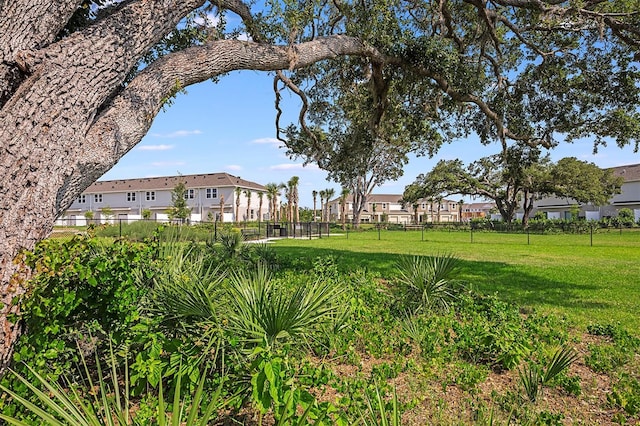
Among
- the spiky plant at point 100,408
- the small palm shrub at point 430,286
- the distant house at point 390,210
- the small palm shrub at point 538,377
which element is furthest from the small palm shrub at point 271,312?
the distant house at point 390,210

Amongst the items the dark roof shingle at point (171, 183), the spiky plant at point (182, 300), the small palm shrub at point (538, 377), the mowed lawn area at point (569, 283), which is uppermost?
the dark roof shingle at point (171, 183)

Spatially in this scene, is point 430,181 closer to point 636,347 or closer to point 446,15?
point 446,15

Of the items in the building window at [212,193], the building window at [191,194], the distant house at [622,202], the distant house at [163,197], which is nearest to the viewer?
the distant house at [163,197]

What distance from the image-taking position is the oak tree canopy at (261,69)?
3.07 m

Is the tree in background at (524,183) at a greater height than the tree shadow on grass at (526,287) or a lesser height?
greater

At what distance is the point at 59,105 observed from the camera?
10.4ft

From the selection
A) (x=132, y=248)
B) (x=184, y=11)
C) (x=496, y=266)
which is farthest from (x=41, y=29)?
(x=496, y=266)

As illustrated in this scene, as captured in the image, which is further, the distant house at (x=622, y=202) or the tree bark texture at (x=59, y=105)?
the distant house at (x=622, y=202)

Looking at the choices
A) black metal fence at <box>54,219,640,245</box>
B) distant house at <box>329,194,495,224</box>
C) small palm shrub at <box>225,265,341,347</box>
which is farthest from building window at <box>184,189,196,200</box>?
small palm shrub at <box>225,265,341,347</box>

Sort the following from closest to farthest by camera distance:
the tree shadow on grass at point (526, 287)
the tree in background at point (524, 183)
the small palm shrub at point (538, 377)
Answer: the small palm shrub at point (538, 377), the tree shadow on grass at point (526, 287), the tree in background at point (524, 183)

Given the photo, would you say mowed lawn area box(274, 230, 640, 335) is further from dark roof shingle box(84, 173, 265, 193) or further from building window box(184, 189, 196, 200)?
building window box(184, 189, 196, 200)

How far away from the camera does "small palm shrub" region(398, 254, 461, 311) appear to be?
19.7 ft

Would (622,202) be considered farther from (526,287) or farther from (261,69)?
(261,69)

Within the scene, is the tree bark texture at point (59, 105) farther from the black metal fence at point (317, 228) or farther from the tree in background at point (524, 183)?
the tree in background at point (524, 183)
